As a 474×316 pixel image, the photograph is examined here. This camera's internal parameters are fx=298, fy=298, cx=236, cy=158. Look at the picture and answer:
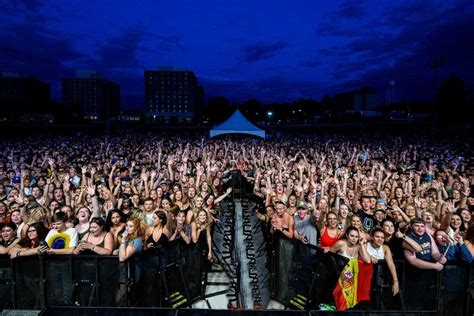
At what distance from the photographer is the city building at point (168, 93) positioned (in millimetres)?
138875

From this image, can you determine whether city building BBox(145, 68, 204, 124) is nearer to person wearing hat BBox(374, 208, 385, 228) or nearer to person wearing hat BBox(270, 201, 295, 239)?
person wearing hat BBox(270, 201, 295, 239)

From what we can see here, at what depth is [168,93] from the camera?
13912 centimetres

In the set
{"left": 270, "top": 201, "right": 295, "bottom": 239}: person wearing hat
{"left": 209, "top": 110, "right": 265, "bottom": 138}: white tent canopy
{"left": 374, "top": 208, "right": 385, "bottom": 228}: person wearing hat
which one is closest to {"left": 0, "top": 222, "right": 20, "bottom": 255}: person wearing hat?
{"left": 270, "top": 201, "right": 295, "bottom": 239}: person wearing hat

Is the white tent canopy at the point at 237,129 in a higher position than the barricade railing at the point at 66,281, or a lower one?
higher

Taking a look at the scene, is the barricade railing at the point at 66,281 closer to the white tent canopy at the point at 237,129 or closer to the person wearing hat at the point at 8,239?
the person wearing hat at the point at 8,239

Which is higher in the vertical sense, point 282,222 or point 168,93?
point 168,93

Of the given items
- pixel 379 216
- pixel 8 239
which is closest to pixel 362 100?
pixel 379 216

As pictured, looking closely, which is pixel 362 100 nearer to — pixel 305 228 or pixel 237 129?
pixel 237 129

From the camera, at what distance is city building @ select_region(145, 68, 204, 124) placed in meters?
139

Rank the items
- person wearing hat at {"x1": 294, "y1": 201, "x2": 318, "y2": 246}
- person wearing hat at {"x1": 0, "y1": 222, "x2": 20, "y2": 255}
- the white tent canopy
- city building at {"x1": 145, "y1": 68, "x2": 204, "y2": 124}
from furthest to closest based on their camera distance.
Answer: city building at {"x1": 145, "y1": 68, "x2": 204, "y2": 124}, the white tent canopy, person wearing hat at {"x1": 294, "y1": 201, "x2": 318, "y2": 246}, person wearing hat at {"x1": 0, "y1": 222, "x2": 20, "y2": 255}

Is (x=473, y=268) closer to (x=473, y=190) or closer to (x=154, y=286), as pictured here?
(x=154, y=286)

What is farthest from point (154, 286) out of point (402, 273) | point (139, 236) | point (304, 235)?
point (402, 273)

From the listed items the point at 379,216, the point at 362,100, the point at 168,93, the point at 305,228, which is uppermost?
the point at 168,93

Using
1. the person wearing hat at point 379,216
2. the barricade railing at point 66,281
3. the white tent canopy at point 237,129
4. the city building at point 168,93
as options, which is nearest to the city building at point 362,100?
the city building at point 168,93
